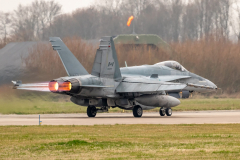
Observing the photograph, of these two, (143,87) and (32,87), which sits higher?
(32,87)

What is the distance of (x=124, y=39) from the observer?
61.7 m

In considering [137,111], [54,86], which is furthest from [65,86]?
[137,111]

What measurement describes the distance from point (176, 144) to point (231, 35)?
250 feet

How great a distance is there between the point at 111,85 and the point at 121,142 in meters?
12.5

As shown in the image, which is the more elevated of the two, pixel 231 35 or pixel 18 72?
pixel 231 35

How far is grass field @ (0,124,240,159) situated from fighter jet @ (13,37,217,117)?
6.31m

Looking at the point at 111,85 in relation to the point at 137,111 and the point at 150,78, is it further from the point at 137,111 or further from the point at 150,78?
the point at 150,78

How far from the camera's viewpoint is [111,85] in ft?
83.9

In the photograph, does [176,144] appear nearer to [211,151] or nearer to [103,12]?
[211,151]

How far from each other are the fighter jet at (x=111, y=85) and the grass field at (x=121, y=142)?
20.7 ft

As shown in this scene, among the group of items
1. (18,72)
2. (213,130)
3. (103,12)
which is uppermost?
(103,12)

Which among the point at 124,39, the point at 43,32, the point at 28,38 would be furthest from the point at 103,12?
the point at 124,39

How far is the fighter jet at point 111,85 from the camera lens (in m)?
24.0

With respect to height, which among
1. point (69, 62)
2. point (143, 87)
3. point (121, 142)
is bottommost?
point (121, 142)
